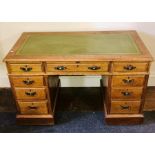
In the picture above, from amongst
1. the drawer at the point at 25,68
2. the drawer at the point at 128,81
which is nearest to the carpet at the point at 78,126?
the drawer at the point at 128,81

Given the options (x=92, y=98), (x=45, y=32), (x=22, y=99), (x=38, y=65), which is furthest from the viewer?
(x=92, y=98)

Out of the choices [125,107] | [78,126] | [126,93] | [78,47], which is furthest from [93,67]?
[78,126]

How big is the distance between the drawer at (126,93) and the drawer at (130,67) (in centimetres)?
19

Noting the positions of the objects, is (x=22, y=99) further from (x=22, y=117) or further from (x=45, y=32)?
(x=45, y=32)

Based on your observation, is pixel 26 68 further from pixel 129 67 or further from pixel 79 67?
pixel 129 67

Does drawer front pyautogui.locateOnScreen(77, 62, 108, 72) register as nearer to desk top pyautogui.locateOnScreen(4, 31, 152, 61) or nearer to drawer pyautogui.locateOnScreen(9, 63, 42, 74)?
desk top pyautogui.locateOnScreen(4, 31, 152, 61)

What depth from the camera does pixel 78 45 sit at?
1.66 metres

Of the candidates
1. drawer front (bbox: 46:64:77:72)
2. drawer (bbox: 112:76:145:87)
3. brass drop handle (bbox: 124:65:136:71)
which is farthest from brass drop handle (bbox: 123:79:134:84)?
drawer front (bbox: 46:64:77:72)

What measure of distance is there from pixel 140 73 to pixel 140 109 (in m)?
0.40

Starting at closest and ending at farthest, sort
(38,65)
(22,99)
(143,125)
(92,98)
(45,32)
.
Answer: (38,65)
(22,99)
(143,125)
(45,32)
(92,98)

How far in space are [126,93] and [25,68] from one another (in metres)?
0.85

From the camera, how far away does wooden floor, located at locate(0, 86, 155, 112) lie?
81.6 inches
